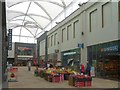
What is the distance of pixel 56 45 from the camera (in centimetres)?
4659

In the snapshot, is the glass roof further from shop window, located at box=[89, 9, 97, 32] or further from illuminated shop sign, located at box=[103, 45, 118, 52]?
illuminated shop sign, located at box=[103, 45, 118, 52]

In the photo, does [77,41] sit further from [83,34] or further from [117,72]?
[117,72]

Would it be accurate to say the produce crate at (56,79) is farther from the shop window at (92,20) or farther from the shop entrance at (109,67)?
the shop window at (92,20)

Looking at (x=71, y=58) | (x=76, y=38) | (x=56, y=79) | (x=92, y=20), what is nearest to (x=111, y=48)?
(x=92, y=20)

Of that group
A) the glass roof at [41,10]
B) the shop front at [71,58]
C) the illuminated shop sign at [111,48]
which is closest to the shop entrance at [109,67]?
the illuminated shop sign at [111,48]

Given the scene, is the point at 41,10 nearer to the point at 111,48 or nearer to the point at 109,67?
the point at 109,67

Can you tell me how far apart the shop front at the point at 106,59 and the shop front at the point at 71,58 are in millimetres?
4883

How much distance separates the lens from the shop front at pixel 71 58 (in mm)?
33125

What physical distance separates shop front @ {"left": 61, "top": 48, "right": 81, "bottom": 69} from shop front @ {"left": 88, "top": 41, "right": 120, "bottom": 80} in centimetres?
488

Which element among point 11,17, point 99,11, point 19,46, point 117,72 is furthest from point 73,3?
point 19,46

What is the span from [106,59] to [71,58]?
12676mm

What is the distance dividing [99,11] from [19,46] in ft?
212

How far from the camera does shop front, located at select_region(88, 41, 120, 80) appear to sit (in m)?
22.5

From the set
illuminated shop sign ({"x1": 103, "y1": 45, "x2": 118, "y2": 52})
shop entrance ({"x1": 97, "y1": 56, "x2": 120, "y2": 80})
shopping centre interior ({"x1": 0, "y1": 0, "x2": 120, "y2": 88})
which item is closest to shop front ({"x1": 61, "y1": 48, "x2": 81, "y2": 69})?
shopping centre interior ({"x1": 0, "y1": 0, "x2": 120, "y2": 88})
